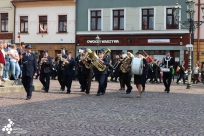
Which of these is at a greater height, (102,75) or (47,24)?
(47,24)

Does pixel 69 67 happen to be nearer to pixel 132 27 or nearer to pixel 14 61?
pixel 14 61

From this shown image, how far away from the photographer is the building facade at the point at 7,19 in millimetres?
39906

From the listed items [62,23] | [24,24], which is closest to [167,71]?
[62,23]

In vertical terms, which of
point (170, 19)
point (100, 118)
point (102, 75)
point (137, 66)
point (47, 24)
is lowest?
point (100, 118)

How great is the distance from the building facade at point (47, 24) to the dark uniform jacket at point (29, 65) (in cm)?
2417

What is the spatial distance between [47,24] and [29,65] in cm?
2627

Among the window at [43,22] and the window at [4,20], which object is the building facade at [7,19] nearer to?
the window at [4,20]

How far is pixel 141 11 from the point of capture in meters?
36.0

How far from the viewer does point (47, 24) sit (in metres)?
38.8

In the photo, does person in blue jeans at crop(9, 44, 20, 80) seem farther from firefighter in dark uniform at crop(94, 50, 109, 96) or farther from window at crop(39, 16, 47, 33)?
window at crop(39, 16, 47, 33)

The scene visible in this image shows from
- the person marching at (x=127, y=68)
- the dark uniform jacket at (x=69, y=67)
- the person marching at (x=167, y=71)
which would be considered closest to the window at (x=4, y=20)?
the dark uniform jacket at (x=69, y=67)

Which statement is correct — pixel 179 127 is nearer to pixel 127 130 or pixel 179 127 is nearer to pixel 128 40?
pixel 127 130

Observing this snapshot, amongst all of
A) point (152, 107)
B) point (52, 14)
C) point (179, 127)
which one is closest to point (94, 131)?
point (179, 127)

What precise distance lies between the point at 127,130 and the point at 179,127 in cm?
124
